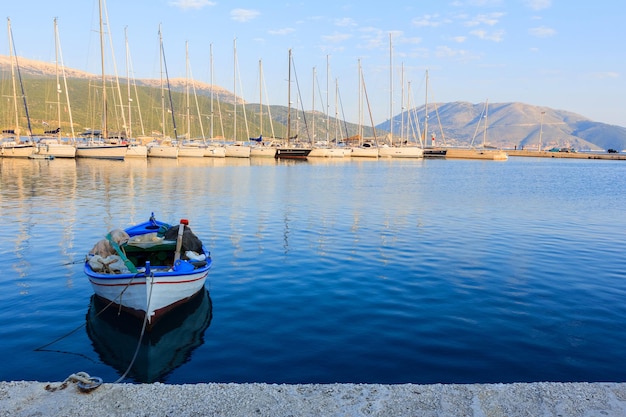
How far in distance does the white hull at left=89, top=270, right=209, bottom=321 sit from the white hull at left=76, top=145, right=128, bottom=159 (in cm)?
7436

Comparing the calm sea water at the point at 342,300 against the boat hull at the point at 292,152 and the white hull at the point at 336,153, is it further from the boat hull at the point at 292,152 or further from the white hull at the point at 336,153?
the white hull at the point at 336,153

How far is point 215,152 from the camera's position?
328 feet

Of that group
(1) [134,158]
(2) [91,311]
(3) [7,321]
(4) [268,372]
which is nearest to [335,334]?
(4) [268,372]

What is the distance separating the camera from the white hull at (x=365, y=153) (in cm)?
12194

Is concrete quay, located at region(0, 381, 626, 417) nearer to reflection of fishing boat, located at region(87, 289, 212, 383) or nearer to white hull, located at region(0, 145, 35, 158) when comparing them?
reflection of fishing boat, located at region(87, 289, 212, 383)

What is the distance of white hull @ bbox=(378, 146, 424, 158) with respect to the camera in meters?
127

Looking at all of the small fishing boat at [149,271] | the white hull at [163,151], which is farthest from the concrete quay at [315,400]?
the white hull at [163,151]

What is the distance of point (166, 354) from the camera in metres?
10.4

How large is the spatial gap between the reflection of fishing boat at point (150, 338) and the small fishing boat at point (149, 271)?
340 millimetres

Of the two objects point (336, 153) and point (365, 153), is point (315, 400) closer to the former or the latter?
point (336, 153)

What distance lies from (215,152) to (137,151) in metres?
17.5

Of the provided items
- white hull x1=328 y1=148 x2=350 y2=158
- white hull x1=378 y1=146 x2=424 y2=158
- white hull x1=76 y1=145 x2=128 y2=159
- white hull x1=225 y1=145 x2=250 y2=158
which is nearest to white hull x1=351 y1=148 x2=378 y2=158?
white hull x1=378 y1=146 x2=424 y2=158

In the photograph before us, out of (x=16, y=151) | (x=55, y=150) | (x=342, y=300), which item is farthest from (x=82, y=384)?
(x=16, y=151)

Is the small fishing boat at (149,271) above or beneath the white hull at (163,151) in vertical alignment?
beneath
